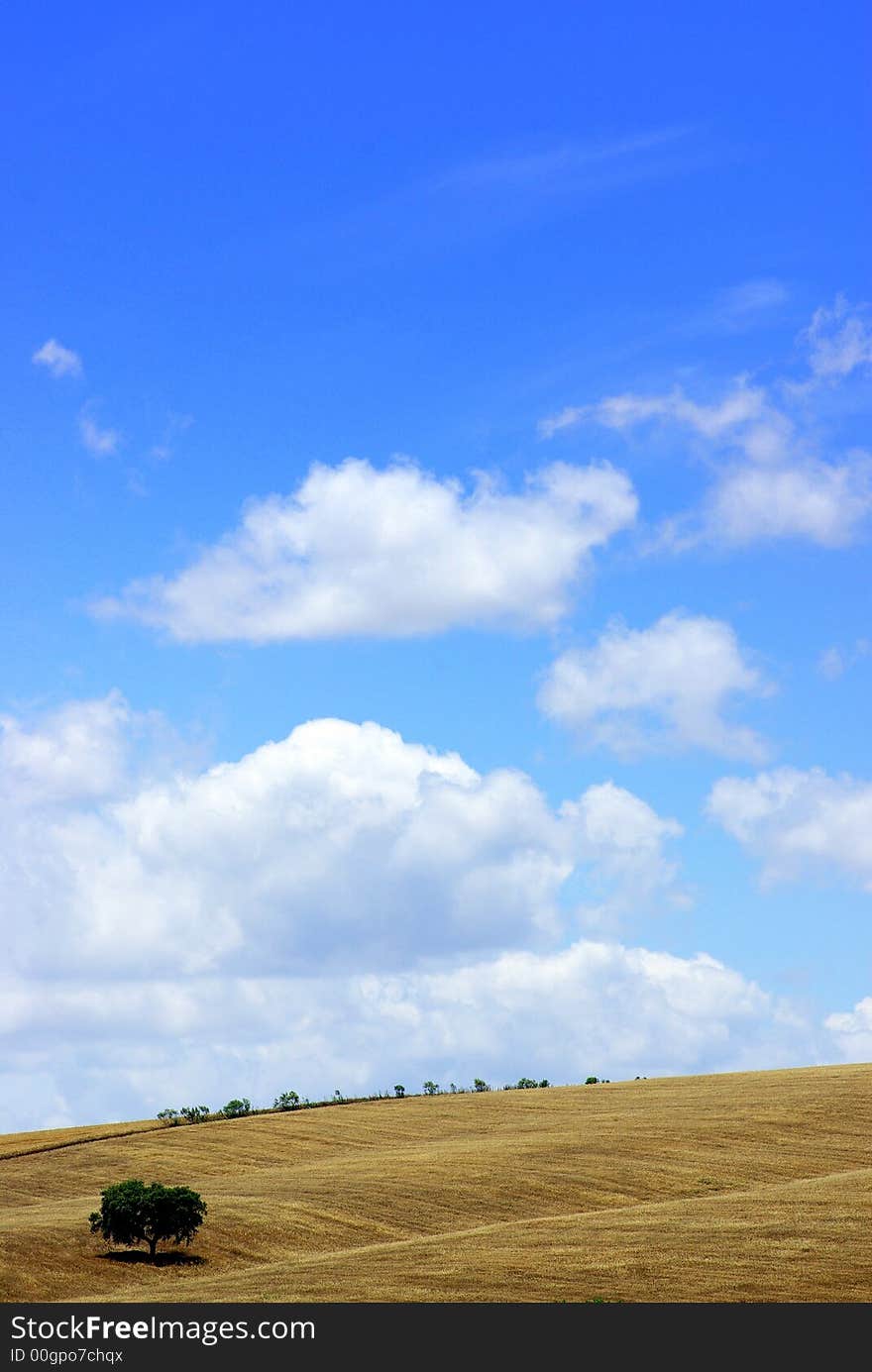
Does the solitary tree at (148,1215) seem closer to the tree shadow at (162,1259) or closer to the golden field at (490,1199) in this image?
Answer: the tree shadow at (162,1259)

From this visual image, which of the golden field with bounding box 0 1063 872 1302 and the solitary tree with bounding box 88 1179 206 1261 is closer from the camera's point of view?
the golden field with bounding box 0 1063 872 1302

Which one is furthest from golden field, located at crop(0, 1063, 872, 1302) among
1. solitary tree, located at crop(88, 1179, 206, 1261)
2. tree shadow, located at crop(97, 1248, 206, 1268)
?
solitary tree, located at crop(88, 1179, 206, 1261)

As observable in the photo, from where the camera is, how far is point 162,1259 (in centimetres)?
5309

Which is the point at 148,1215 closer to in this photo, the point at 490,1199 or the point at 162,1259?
the point at 162,1259

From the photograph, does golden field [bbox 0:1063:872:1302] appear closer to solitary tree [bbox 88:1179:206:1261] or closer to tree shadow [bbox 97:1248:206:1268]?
tree shadow [bbox 97:1248:206:1268]

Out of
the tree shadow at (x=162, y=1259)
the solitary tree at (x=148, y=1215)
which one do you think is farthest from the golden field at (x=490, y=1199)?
the solitary tree at (x=148, y=1215)

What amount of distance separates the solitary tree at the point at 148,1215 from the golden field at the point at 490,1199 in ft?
3.13

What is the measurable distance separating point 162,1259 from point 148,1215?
1.60 meters

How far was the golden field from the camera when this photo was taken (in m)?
44.9

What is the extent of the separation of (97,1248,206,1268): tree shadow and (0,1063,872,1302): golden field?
17 cm

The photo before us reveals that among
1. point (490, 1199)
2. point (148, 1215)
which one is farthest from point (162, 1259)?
point (490, 1199)
